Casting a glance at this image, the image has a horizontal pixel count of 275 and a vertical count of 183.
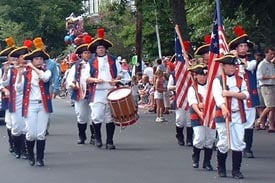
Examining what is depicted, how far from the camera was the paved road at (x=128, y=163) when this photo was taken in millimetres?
12023

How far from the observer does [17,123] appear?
47.1 feet

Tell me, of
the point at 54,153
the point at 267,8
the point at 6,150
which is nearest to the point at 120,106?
the point at 54,153

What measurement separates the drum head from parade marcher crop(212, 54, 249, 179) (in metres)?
4.03

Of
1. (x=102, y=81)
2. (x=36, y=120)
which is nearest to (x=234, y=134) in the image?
(x=36, y=120)

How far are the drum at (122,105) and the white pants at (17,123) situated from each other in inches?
77.3

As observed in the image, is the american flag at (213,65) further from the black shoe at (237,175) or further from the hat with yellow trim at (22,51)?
the hat with yellow trim at (22,51)

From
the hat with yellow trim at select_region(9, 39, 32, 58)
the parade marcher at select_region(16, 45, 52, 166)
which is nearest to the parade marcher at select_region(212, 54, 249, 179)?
the parade marcher at select_region(16, 45, 52, 166)

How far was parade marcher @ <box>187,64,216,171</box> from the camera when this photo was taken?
12609 mm

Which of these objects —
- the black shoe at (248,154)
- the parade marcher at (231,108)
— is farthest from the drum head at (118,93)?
the parade marcher at (231,108)

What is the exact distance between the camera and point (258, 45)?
25.7m

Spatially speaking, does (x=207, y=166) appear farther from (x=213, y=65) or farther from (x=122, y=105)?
(x=122, y=105)

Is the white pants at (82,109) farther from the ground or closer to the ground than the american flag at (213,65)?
closer to the ground

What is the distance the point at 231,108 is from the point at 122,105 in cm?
419

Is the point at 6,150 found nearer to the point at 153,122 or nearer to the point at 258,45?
the point at 153,122
